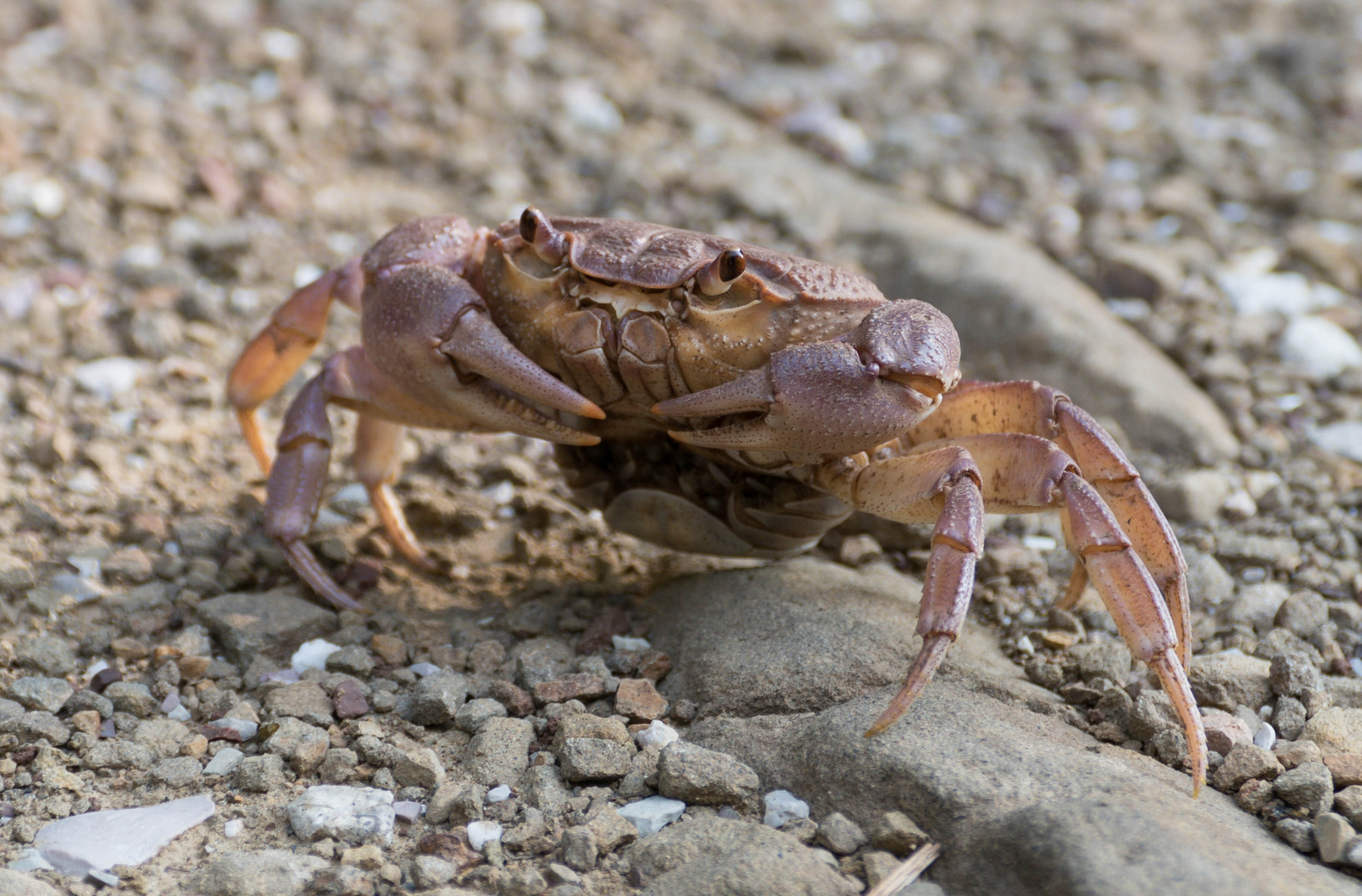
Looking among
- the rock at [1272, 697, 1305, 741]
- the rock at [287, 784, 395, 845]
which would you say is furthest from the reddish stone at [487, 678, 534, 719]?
the rock at [1272, 697, 1305, 741]

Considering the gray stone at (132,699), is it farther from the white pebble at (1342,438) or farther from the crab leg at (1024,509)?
the white pebble at (1342,438)

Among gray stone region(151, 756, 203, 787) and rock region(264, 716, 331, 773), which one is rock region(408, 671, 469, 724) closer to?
rock region(264, 716, 331, 773)

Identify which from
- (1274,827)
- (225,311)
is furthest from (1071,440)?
(225,311)

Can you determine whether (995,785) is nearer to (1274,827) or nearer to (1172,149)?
(1274,827)

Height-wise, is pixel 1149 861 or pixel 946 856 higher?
pixel 1149 861

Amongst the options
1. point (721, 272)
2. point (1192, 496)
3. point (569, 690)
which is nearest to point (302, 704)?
point (569, 690)

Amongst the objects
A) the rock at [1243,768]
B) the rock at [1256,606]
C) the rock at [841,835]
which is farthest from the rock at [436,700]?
the rock at [1256,606]

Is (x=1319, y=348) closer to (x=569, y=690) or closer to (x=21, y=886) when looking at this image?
(x=569, y=690)
